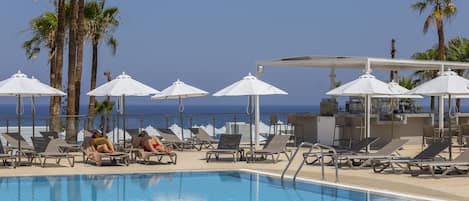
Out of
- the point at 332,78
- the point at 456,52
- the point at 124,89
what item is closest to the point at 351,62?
the point at 332,78

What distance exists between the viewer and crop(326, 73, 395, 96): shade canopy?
18.5m

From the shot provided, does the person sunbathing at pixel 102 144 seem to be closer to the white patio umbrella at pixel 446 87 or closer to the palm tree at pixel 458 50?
the white patio umbrella at pixel 446 87

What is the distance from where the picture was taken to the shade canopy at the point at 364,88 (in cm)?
1850

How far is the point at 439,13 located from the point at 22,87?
21658 millimetres

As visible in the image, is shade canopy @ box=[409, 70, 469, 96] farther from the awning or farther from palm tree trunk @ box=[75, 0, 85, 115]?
palm tree trunk @ box=[75, 0, 85, 115]

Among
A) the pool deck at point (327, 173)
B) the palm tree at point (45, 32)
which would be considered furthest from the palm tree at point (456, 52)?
the pool deck at point (327, 173)

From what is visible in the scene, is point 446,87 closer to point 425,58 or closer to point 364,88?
point 364,88

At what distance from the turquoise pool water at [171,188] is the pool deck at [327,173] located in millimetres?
547

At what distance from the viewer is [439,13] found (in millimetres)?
33844

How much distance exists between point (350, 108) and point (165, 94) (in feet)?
18.4

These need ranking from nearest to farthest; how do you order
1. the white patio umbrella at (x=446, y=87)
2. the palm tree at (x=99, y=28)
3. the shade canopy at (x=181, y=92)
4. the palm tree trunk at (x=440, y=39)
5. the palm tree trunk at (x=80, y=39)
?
the white patio umbrella at (x=446, y=87)
the shade canopy at (x=181, y=92)
the palm tree trunk at (x=80, y=39)
the palm tree at (x=99, y=28)
the palm tree trunk at (x=440, y=39)

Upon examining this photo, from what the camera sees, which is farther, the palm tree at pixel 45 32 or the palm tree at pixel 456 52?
the palm tree at pixel 456 52

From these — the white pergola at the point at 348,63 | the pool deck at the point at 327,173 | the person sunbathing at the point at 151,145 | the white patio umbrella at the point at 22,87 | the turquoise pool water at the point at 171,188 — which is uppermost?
the white pergola at the point at 348,63

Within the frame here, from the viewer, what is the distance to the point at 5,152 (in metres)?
17.4
